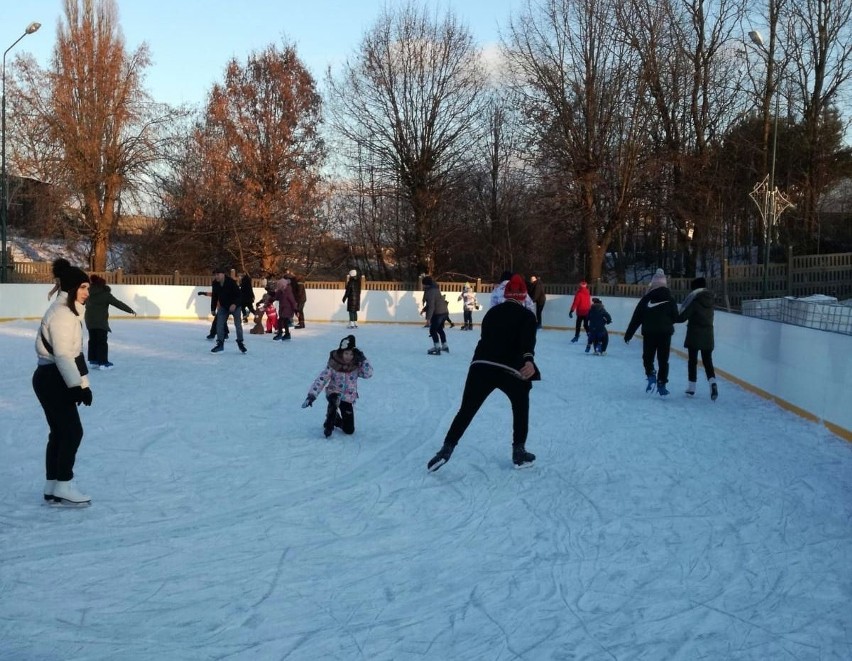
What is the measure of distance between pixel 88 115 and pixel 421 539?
113 feet

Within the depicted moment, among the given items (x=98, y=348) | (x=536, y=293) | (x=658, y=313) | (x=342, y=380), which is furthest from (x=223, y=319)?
(x=536, y=293)

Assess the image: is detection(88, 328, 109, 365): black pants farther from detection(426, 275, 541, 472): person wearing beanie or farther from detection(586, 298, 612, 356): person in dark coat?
detection(586, 298, 612, 356): person in dark coat

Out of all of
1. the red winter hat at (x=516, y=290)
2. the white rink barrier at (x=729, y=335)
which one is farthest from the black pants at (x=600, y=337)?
the red winter hat at (x=516, y=290)

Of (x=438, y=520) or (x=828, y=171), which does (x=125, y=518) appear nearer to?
(x=438, y=520)

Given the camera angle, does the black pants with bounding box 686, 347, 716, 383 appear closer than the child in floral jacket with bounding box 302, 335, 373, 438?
No

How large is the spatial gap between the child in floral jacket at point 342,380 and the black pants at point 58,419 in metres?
2.74

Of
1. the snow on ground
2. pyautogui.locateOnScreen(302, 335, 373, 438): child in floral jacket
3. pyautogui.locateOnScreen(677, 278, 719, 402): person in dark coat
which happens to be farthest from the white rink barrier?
pyautogui.locateOnScreen(302, 335, 373, 438): child in floral jacket

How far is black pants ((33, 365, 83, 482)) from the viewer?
533 centimetres

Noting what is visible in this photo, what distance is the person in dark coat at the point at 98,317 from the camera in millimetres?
12836

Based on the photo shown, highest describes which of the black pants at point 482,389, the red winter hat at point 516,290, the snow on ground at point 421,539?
the red winter hat at point 516,290

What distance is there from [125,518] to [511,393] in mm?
2819

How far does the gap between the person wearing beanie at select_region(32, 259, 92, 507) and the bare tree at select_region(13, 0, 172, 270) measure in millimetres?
32322

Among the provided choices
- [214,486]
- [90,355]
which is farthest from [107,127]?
[214,486]

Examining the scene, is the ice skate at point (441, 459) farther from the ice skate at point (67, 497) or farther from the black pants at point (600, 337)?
the black pants at point (600, 337)
